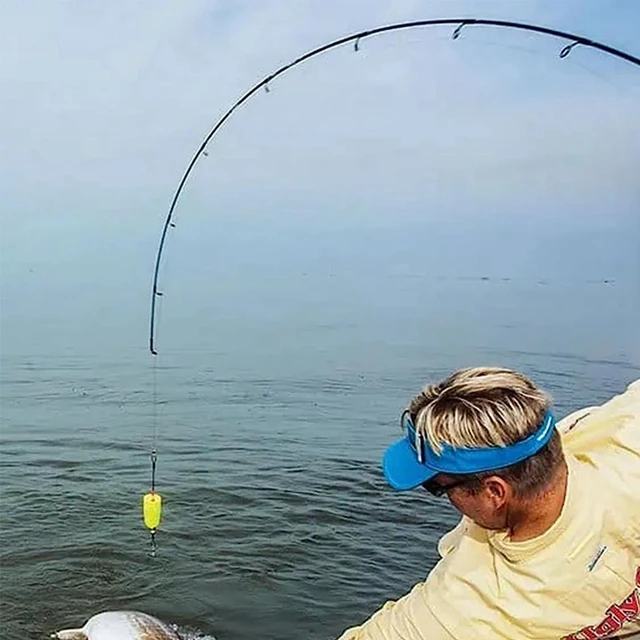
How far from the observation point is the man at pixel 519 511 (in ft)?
7.90

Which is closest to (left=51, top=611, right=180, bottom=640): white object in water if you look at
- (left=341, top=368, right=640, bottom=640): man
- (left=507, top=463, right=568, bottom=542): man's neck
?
(left=341, top=368, right=640, bottom=640): man

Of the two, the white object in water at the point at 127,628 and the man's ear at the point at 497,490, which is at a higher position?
the man's ear at the point at 497,490

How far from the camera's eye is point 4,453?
1069 cm

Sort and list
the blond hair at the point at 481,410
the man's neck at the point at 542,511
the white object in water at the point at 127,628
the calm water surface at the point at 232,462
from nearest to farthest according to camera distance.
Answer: the blond hair at the point at 481,410 → the man's neck at the point at 542,511 → the white object in water at the point at 127,628 → the calm water surface at the point at 232,462

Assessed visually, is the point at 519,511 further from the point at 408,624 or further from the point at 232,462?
the point at 232,462

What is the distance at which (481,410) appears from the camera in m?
2.39

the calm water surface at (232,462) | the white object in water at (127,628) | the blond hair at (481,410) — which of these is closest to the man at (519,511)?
the blond hair at (481,410)

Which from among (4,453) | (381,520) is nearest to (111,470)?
(4,453)

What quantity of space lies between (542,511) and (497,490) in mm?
152

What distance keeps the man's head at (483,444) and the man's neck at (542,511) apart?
1 cm

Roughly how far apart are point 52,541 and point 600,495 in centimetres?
613

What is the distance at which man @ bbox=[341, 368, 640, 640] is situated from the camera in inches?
94.8

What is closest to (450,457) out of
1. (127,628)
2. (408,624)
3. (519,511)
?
(519,511)

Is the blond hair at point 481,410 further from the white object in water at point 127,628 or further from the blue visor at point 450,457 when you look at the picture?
the white object in water at point 127,628
